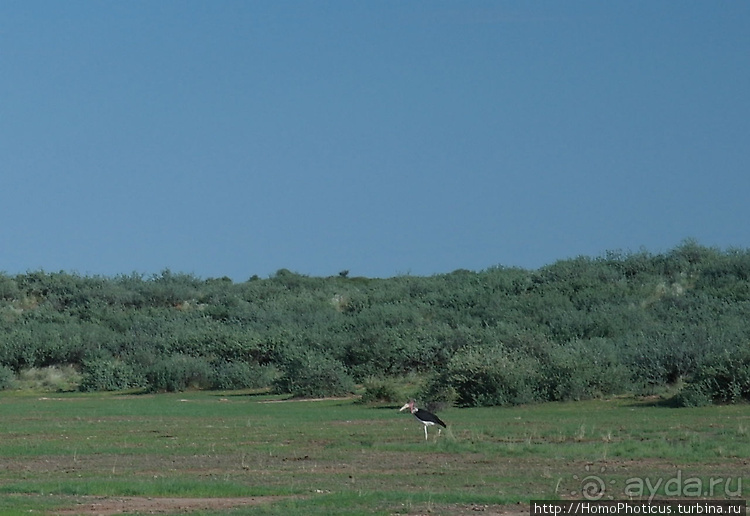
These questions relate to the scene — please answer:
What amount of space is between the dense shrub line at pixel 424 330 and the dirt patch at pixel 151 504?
51.6 feet

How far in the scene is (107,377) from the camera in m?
37.8

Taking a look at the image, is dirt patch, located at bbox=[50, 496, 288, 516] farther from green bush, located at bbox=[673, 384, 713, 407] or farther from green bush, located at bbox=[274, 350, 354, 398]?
green bush, located at bbox=[274, 350, 354, 398]

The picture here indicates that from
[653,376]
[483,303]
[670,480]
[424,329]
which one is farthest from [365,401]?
[483,303]

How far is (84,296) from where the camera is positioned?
2363 inches

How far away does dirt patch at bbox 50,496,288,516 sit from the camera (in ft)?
40.8

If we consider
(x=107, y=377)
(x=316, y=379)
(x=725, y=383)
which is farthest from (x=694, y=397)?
(x=107, y=377)

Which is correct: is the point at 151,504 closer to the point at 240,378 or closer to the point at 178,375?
the point at 178,375

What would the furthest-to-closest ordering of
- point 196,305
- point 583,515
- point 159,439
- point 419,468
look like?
point 196,305 → point 159,439 → point 419,468 → point 583,515

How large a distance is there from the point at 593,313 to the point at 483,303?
7.11 metres

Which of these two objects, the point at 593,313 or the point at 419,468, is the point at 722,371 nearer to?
A: the point at 419,468

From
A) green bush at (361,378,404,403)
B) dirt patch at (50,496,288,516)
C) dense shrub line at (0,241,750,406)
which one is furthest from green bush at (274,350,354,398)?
dirt patch at (50,496,288,516)

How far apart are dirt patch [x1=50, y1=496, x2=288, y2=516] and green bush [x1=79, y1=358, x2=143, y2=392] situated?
24651mm

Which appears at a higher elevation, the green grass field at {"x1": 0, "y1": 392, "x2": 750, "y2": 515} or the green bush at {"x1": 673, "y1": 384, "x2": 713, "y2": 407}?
the green bush at {"x1": 673, "y1": 384, "x2": 713, "y2": 407}

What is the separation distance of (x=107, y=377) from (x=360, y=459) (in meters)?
22.3
